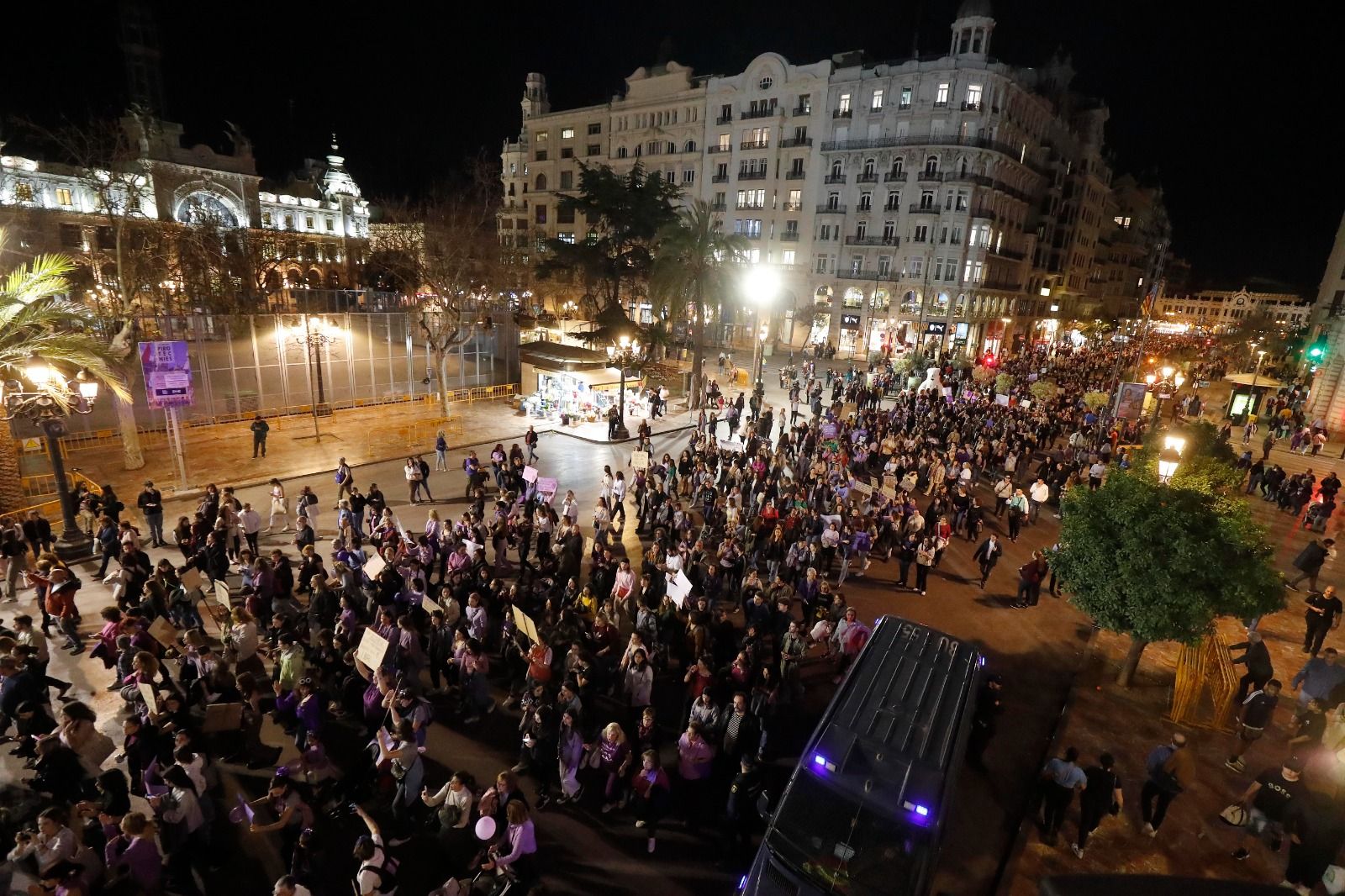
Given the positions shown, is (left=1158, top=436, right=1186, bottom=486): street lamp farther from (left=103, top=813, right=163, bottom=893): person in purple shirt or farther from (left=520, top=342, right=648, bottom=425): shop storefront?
(left=520, top=342, right=648, bottom=425): shop storefront

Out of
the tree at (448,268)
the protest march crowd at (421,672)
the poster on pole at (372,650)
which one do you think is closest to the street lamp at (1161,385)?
the protest march crowd at (421,672)

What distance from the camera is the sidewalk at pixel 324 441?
20.1 m

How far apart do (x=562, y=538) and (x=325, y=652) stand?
495 centimetres

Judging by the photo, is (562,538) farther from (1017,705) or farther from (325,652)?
(1017,705)

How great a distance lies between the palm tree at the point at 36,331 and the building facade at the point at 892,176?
46.0 metres

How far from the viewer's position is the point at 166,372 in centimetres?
1730

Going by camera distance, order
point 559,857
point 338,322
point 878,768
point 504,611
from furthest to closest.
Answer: point 338,322
point 504,611
point 559,857
point 878,768

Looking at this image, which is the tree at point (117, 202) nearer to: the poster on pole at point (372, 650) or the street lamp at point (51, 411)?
the street lamp at point (51, 411)

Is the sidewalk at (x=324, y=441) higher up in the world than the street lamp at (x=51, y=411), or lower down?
lower down

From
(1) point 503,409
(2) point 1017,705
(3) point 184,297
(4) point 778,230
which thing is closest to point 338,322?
(1) point 503,409

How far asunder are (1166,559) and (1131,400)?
16.0 meters

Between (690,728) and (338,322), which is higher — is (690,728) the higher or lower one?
the lower one

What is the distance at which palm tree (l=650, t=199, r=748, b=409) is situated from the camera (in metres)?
32.4

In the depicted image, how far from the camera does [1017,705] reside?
11094 millimetres
